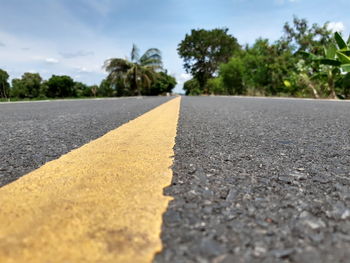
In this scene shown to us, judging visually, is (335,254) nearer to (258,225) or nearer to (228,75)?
(258,225)

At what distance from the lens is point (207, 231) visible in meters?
0.56

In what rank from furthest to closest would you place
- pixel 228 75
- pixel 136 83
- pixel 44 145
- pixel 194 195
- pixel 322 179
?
pixel 136 83 → pixel 228 75 → pixel 44 145 → pixel 322 179 → pixel 194 195

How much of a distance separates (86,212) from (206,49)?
116 feet

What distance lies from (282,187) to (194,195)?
30cm

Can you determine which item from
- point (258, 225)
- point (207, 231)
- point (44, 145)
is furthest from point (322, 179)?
point (44, 145)

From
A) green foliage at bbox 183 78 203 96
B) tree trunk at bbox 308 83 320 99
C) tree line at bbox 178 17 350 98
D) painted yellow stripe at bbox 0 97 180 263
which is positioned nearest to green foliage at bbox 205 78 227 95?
tree line at bbox 178 17 350 98

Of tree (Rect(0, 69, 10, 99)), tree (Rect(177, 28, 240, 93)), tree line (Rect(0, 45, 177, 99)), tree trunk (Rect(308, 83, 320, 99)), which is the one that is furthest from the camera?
tree (Rect(0, 69, 10, 99))

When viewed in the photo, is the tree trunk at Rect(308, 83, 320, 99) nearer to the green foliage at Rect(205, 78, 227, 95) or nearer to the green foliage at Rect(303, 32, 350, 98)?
the green foliage at Rect(303, 32, 350, 98)

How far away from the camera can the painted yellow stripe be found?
0.49 metres

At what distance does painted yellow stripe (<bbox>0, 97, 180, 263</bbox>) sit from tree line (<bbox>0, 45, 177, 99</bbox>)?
23916 mm

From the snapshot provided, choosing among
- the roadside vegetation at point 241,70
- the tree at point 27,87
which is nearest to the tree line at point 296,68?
the roadside vegetation at point 241,70

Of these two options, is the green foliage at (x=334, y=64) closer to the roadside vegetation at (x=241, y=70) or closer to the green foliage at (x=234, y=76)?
the roadside vegetation at (x=241, y=70)

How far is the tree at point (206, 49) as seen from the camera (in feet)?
110

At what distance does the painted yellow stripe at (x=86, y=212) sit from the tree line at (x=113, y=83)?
2392 cm
